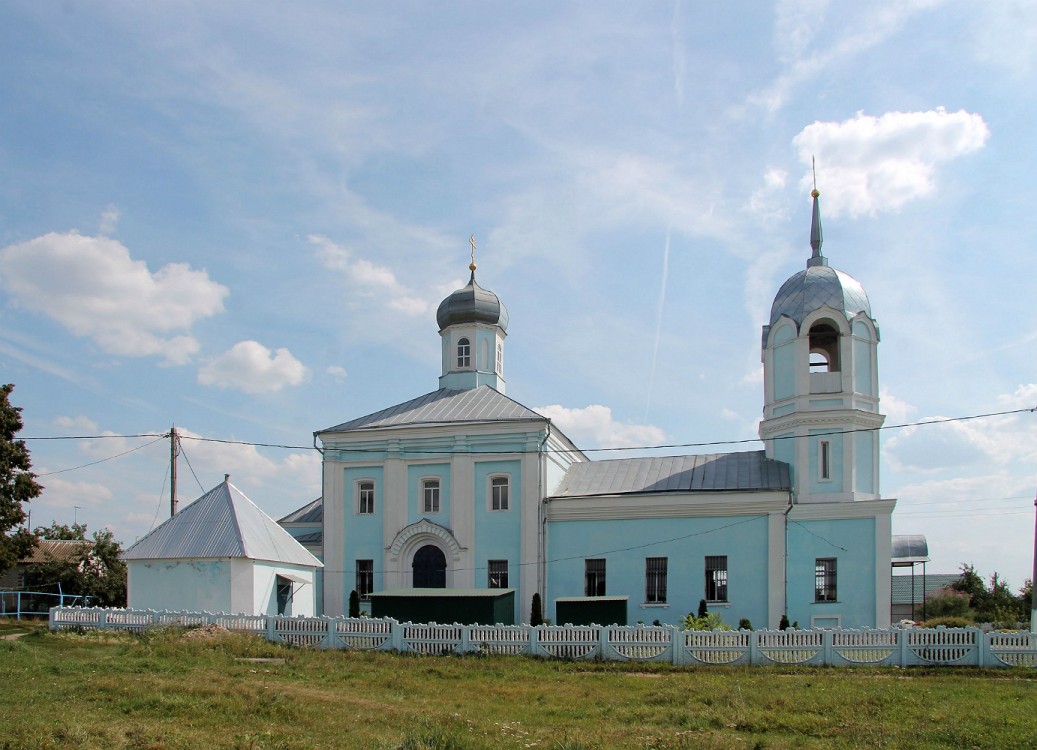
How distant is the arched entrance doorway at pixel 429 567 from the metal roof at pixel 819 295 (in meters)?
11.9

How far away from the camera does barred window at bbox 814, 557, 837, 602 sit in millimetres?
25781

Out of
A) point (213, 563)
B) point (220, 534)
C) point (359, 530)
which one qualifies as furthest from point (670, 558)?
point (213, 563)

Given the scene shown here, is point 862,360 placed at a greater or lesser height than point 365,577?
greater

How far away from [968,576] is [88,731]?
42568 millimetres

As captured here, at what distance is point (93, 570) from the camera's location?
123 ft

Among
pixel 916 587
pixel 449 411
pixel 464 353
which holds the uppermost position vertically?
pixel 464 353

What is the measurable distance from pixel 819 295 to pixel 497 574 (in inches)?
477

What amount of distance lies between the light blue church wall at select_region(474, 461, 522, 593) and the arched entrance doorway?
1165 millimetres

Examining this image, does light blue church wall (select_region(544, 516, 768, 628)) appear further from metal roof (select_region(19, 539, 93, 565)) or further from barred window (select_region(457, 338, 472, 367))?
metal roof (select_region(19, 539, 93, 565))

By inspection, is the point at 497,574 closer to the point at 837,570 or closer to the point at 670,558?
the point at 670,558

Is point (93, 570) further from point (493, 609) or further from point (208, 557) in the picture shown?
point (493, 609)

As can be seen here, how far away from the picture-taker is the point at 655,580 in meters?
27.1

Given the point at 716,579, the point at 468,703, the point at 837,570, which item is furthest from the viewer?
the point at 716,579

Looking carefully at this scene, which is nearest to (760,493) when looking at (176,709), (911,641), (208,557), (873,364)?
(873,364)
